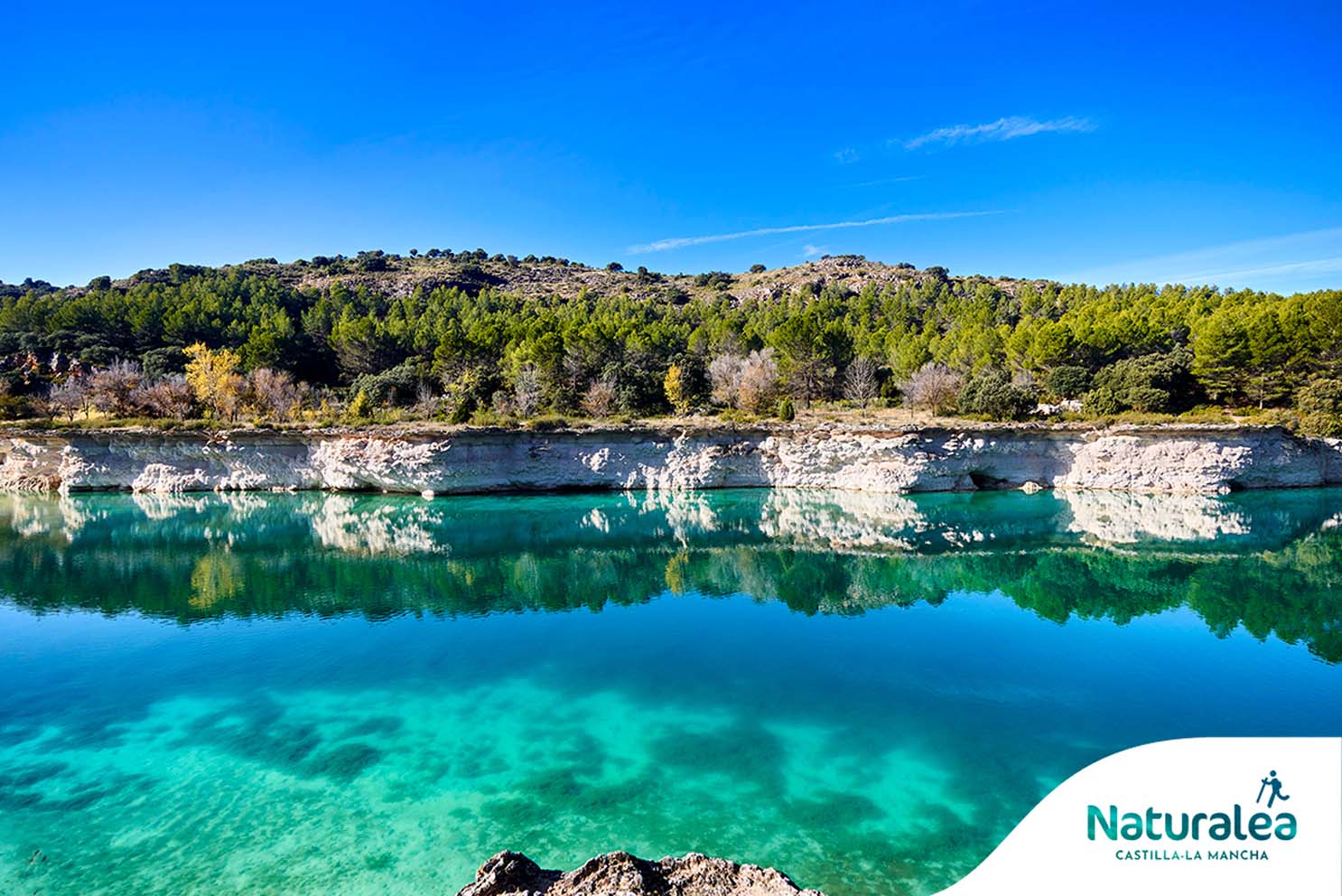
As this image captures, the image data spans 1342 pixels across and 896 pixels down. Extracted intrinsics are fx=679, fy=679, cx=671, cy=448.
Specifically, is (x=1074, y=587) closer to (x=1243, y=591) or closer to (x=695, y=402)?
(x=1243, y=591)

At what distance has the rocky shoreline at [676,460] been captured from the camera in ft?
102

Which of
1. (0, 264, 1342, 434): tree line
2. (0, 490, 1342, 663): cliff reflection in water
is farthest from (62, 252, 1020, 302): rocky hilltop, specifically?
(0, 490, 1342, 663): cliff reflection in water

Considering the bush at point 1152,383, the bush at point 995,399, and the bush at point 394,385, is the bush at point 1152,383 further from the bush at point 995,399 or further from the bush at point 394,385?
the bush at point 394,385

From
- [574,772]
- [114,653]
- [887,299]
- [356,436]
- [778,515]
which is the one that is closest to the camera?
[574,772]

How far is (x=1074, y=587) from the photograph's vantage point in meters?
16.6

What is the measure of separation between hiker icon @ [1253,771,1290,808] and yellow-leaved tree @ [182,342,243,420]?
49012mm

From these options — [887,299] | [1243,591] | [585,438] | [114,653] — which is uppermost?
[887,299]

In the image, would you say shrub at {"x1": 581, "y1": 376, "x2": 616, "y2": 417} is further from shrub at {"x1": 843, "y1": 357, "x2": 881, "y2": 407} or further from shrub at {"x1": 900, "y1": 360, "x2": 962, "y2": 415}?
shrub at {"x1": 900, "y1": 360, "x2": 962, "y2": 415}

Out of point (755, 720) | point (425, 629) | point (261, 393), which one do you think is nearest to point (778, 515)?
point (425, 629)

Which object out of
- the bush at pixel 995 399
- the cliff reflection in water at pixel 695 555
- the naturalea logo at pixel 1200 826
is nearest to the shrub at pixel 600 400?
the cliff reflection in water at pixel 695 555

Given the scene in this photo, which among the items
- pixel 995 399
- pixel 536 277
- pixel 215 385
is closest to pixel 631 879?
pixel 995 399

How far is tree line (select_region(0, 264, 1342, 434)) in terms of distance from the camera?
36688mm

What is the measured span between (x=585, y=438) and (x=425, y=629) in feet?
65.8

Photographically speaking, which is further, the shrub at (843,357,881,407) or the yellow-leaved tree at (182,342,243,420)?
the shrub at (843,357,881,407)
